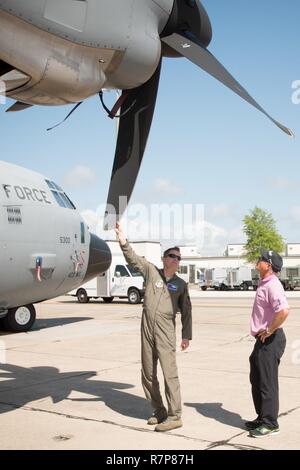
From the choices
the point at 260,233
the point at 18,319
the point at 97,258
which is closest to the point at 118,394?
the point at 97,258

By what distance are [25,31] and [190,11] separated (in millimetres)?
1784

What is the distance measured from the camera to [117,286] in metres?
26.7

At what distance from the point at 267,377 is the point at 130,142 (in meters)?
2.86

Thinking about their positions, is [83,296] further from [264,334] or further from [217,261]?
[217,261]

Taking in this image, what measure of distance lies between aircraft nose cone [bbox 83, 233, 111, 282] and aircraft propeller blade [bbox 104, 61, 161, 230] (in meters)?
6.26

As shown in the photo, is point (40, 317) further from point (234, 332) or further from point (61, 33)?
point (61, 33)

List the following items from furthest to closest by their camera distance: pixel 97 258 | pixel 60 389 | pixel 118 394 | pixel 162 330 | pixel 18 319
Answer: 1. pixel 18 319
2. pixel 97 258
3. pixel 60 389
4. pixel 118 394
5. pixel 162 330

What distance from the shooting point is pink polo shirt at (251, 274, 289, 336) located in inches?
227

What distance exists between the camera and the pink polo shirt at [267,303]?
576 cm

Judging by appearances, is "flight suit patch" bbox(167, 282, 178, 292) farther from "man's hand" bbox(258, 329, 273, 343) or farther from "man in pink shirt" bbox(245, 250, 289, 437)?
"man's hand" bbox(258, 329, 273, 343)

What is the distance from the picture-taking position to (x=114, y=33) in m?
4.14

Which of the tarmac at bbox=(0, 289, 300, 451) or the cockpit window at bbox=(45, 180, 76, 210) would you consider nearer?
the tarmac at bbox=(0, 289, 300, 451)

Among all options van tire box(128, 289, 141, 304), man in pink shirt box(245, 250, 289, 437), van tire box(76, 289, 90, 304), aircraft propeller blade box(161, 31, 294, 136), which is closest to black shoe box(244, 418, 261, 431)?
man in pink shirt box(245, 250, 289, 437)
